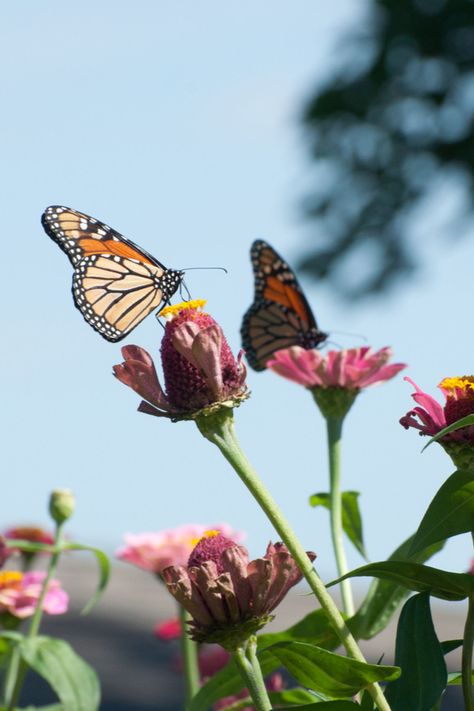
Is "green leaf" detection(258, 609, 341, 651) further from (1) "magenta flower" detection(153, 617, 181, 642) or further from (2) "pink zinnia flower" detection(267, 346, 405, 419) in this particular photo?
(1) "magenta flower" detection(153, 617, 181, 642)

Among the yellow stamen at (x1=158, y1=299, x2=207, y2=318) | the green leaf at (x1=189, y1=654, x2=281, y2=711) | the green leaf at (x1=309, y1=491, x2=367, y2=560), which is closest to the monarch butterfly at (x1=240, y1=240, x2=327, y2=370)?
the green leaf at (x1=309, y1=491, x2=367, y2=560)

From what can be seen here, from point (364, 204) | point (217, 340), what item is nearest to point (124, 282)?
point (217, 340)

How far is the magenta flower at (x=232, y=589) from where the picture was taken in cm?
74

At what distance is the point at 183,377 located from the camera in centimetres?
80

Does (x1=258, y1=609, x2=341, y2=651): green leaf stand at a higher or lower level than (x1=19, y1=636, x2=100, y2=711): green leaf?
lower

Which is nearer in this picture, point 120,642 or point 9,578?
point 9,578

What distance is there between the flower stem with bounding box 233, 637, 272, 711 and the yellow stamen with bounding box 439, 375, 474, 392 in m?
0.19

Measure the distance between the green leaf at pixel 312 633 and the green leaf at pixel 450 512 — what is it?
0.27 meters

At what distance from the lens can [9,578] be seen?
180cm

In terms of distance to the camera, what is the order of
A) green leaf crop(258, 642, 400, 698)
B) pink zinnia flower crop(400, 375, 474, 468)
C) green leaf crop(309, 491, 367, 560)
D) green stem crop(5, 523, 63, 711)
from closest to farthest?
green leaf crop(258, 642, 400, 698)
pink zinnia flower crop(400, 375, 474, 468)
green leaf crop(309, 491, 367, 560)
green stem crop(5, 523, 63, 711)

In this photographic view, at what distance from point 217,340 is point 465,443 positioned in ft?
0.52

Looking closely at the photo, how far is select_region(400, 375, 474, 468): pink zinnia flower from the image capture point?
77cm

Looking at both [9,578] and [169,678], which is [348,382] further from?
[169,678]

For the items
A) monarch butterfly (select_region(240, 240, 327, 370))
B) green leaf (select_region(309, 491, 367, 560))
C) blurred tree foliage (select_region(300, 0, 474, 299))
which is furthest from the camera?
blurred tree foliage (select_region(300, 0, 474, 299))
